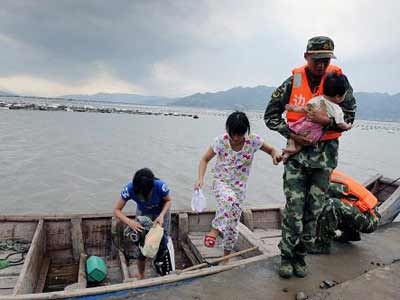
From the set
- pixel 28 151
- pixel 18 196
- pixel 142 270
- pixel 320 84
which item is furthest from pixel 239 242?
pixel 28 151

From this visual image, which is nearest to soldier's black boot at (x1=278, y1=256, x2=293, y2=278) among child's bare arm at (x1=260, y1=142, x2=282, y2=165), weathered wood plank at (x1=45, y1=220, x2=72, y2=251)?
child's bare arm at (x1=260, y1=142, x2=282, y2=165)

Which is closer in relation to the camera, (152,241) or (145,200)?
(152,241)

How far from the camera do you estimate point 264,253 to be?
384 centimetres

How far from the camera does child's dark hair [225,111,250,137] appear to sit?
135 inches

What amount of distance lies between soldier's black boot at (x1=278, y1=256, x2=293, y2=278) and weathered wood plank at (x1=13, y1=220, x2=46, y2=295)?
2.48 m

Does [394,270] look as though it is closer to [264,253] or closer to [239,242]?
[264,253]

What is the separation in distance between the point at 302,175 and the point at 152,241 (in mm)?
1675

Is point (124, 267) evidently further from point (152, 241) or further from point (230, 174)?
point (230, 174)

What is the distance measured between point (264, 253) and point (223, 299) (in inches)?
A: 42.3

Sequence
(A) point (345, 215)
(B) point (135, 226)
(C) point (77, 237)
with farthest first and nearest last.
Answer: (C) point (77, 237) < (A) point (345, 215) < (B) point (135, 226)

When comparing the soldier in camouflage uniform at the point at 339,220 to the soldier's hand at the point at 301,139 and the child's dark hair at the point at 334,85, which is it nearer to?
the soldier's hand at the point at 301,139

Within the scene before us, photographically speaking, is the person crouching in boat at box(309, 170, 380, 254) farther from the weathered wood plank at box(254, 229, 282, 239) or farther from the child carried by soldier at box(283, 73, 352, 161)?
the child carried by soldier at box(283, 73, 352, 161)

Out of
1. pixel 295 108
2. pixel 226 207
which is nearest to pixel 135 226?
pixel 226 207

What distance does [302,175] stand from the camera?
3270 millimetres
